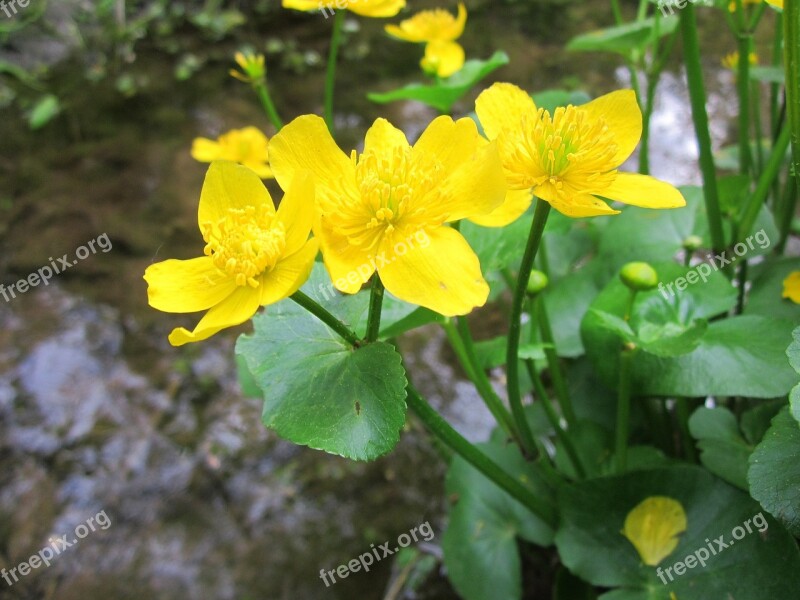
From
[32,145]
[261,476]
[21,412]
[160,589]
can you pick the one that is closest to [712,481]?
[261,476]

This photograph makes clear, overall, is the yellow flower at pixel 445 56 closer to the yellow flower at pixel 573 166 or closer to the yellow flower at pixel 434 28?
the yellow flower at pixel 434 28

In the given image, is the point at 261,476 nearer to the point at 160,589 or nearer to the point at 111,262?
the point at 160,589

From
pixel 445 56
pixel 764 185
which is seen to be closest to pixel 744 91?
pixel 764 185

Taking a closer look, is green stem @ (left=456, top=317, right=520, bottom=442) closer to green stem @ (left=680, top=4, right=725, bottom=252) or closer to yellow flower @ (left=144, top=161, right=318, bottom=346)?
yellow flower @ (left=144, top=161, right=318, bottom=346)

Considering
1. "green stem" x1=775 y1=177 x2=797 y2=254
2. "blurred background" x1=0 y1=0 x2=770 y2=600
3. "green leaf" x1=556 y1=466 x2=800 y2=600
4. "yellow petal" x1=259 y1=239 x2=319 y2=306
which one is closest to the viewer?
"yellow petal" x1=259 y1=239 x2=319 y2=306

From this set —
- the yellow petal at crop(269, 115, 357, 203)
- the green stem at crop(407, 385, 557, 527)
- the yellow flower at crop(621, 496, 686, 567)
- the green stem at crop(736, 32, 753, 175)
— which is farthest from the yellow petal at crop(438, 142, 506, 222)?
the green stem at crop(736, 32, 753, 175)

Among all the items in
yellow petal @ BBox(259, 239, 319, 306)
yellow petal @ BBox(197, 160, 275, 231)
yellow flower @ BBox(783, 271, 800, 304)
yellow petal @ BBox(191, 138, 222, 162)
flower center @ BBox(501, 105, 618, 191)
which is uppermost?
flower center @ BBox(501, 105, 618, 191)

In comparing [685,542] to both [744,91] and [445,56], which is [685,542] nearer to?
[744,91]
